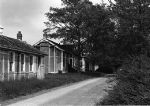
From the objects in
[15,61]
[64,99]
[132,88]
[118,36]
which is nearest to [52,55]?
[15,61]

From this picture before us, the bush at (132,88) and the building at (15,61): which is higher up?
the building at (15,61)

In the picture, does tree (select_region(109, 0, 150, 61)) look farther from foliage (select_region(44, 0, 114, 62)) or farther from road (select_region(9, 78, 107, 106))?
foliage (select_region(44, 0, 114, 62))

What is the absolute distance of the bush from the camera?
1361 cm

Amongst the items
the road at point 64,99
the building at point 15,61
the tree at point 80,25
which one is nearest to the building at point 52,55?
the tree at point 80,25

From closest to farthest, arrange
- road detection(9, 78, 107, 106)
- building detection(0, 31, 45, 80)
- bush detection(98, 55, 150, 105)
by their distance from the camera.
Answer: bush detection(98, 55, 150, 105), road detection(9, 78, 107, 106), building detection(0, 31, 45, 80)

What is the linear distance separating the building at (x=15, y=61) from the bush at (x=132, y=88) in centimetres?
1183

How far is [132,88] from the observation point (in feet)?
45.6

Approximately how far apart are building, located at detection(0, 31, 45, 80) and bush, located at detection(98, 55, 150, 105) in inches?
466

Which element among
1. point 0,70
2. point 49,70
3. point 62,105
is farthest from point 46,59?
point 62,105

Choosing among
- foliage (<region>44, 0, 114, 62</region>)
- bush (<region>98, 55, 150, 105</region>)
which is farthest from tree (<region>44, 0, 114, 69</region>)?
bush (<region>98, 55, 150, 105</region>)

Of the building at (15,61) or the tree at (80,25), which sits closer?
the building at (15,61)

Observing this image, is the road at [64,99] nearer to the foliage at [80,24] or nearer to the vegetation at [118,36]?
the vegetation at [118,36]

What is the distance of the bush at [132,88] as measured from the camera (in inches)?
536

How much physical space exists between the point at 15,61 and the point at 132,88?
17.3 metres
